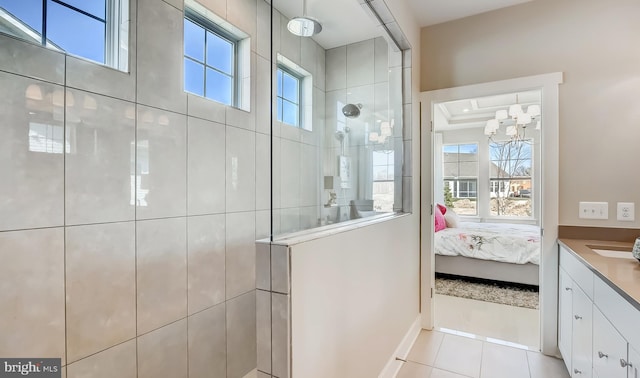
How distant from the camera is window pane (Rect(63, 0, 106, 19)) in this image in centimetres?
144

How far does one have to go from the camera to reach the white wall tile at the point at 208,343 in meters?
1.81

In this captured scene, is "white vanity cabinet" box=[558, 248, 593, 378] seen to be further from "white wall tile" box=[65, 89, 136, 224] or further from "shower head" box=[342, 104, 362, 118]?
"white wall tile" box=[65, 89, 136, 224]

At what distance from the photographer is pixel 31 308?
1.18 m

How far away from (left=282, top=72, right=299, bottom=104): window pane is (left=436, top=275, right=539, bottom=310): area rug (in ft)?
9.44

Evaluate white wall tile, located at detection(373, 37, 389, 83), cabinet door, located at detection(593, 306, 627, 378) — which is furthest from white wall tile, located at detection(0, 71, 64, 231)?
cabinet door, located at detection(593, 306, 627, 378)

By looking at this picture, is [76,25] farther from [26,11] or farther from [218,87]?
[218,87]

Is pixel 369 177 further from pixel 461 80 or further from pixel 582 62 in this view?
pixel 582 62

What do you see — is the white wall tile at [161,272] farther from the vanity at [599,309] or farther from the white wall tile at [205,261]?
the vanity at [599,309]

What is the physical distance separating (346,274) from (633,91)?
243 centimetres

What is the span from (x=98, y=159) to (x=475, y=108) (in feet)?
18.4

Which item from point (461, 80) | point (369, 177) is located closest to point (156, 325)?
point (369, 177)

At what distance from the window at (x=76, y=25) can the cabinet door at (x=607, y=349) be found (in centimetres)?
246

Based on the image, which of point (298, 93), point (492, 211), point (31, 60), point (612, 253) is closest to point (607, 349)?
point (612, 253)

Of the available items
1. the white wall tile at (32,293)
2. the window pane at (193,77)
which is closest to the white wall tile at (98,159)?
the white wall tile at (32,293)
